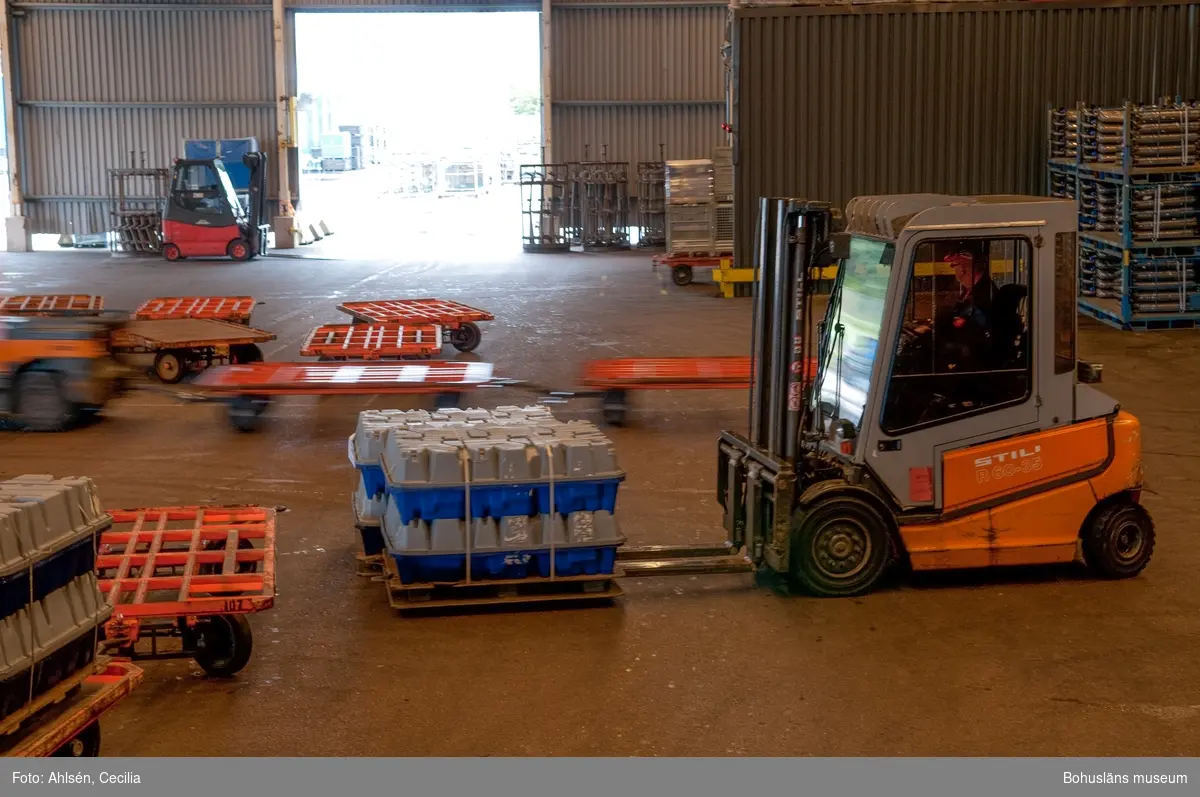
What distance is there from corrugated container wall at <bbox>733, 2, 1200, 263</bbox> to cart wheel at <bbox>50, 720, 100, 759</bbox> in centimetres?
1565

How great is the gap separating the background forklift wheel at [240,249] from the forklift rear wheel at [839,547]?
22.1 m

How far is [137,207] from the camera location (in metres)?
29.6

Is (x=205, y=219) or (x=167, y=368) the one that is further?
(x=205, y=219)

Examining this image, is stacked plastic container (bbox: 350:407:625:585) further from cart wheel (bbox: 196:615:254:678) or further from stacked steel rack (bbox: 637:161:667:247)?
stacked steel rack (bbox: 637:161:667:247)

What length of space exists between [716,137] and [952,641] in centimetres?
2517

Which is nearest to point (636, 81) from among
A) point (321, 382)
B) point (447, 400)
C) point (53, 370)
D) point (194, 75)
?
point (194, 75)

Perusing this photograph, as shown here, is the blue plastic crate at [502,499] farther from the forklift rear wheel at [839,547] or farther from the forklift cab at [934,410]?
the forklift rear wheel at [839,547]

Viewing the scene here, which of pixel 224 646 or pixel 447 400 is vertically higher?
pixel 447 400

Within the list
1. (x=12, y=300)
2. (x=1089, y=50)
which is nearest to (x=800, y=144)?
(x=1089, y=50)

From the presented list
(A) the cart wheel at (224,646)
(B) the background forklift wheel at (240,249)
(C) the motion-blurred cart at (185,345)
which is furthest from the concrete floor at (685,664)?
(B) the background forklift wheel at (240,249)

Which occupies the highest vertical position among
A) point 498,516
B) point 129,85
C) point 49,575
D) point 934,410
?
point 129,85

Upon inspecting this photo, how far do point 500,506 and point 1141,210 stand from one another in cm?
1163

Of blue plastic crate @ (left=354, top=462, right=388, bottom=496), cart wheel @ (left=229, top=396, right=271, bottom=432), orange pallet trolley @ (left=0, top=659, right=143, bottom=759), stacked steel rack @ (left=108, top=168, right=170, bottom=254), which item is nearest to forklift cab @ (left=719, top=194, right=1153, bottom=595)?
blue plastic crate @ (left=354, top=462, right=388, bottom=496)

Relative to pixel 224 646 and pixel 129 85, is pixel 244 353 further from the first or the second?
pixel 129 85
